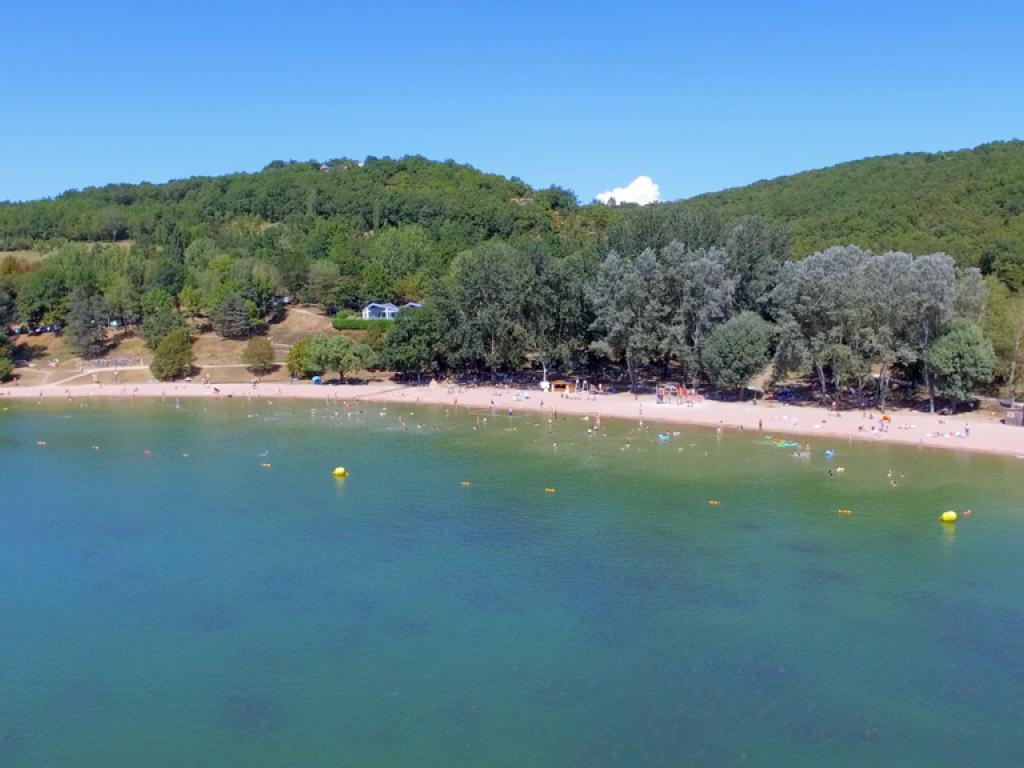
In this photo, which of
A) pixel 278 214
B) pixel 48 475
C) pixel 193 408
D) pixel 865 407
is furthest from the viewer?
pixel 278 214

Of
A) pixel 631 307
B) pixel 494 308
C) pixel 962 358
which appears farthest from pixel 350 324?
pixel 962 358

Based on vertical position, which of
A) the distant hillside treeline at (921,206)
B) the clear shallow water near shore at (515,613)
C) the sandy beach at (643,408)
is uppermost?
the distant hillside treeline at (921,206)

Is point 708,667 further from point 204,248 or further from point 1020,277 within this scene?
point 204,248

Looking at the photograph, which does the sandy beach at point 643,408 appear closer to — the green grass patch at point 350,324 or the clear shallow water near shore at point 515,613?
the clear shallow water near shore at point 515,613

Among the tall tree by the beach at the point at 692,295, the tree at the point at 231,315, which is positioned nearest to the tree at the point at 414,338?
the tree at the point at 231,315

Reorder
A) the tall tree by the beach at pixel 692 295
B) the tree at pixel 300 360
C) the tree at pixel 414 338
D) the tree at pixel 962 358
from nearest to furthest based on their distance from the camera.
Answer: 1. the tree at pixel 962 358
2. the tall tree by the beach at pixel 692 295
3. the tree at pixel 414 338
4. the tree at pixel 300 360

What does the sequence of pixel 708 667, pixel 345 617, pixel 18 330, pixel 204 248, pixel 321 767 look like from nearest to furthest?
pixel 321 767 → pixel 708 667 → pixel 345 617 → pixel 18 330 → pixel 204 248

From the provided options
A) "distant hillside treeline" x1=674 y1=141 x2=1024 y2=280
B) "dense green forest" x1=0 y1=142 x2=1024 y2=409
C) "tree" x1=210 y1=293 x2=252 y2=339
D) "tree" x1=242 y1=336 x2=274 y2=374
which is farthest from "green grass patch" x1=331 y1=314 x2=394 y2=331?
"distant hillside treeline" x1=674 y1=141 x2=1024 y2=280

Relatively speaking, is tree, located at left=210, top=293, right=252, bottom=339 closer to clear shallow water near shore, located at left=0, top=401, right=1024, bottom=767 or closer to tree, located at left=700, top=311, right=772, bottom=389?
clear shallow water near shore, located at left=0, top=401, right=1024, bottom=767

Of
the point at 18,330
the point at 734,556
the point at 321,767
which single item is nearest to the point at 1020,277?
the point at 734,556
